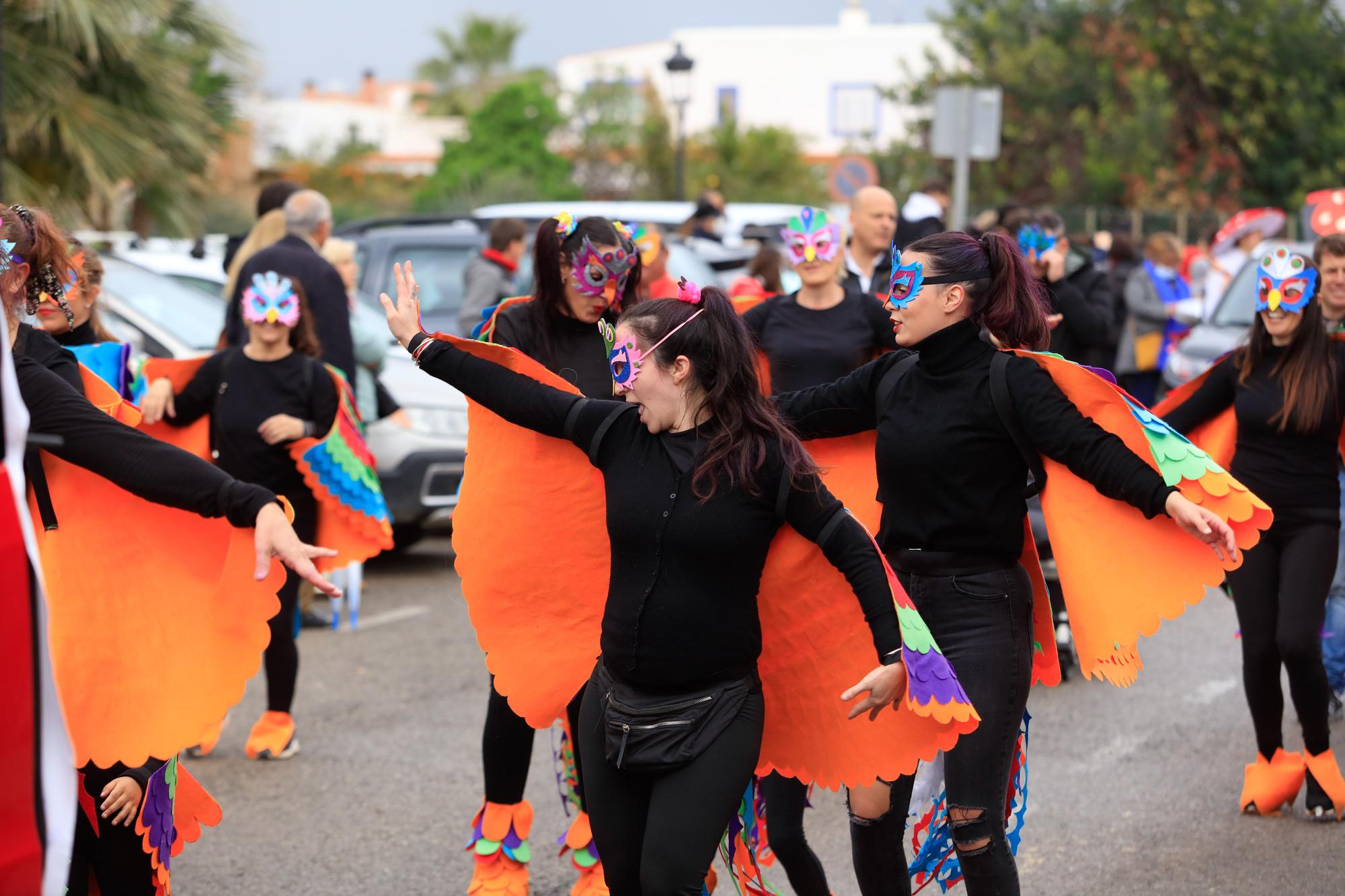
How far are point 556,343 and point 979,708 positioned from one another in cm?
182

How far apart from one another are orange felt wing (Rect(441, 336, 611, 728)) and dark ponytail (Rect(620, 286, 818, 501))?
528mm

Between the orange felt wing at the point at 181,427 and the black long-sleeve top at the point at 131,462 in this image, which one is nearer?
the black long-sleeve top at the point at 131,462

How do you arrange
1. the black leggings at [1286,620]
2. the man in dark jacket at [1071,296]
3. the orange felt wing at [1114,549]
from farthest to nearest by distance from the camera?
the man in dark jacket at [1071,296] < the black leggings at [1286,620] < the orange felt wing at [1114,549]

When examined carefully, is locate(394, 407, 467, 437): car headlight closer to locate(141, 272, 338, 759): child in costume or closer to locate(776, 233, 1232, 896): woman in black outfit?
locate(141, 272, 338, 759): child in costume

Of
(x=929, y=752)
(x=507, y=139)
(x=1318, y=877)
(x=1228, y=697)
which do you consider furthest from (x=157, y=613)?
(x=507, y=139)

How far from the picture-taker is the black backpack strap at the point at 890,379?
417 centimetres

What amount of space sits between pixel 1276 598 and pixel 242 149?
32.9 metres

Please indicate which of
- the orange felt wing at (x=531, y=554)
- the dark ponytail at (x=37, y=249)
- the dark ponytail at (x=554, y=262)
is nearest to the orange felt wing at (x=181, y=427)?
the dark ponytail at (x=554, y=262)

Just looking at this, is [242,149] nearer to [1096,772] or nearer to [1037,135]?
[1037,135]

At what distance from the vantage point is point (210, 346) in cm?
958

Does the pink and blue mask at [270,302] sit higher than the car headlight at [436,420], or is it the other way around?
the pink and blue mask at [270,302]

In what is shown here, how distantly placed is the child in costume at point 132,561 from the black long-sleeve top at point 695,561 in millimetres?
681

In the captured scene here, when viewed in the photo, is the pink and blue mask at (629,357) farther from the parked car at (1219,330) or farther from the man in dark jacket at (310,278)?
the parked car at (1219,330)

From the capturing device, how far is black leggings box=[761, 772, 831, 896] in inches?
170
